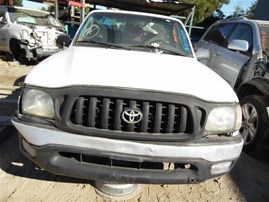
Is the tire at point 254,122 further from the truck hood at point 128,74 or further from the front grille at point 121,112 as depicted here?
the front grille at point 121,112

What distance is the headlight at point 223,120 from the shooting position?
8.01 feet

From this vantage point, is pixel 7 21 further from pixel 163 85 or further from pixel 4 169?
pixel 163 85

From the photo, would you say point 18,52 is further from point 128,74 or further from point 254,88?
point 128,74

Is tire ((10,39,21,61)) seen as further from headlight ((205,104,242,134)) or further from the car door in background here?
headlight ((205,104,242,134))

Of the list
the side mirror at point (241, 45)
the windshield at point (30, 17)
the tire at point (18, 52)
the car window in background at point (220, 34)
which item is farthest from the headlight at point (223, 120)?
the windshield at point (30, 17)

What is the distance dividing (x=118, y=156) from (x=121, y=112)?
A: 1.06 ft

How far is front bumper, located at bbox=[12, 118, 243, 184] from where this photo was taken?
2.29 meters

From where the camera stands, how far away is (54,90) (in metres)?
2.35

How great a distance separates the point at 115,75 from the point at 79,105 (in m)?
0.39

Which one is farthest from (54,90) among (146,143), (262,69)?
(262,69)

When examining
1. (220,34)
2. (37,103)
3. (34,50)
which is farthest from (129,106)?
(34,50)

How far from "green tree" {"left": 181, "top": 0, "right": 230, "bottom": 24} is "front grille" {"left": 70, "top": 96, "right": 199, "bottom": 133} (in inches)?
1174

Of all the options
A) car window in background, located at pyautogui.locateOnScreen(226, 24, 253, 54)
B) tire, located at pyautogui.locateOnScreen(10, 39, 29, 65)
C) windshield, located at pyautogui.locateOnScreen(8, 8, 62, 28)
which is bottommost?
tire, located at pyautogui.locateOnScreen(10, 39, 29, 65)

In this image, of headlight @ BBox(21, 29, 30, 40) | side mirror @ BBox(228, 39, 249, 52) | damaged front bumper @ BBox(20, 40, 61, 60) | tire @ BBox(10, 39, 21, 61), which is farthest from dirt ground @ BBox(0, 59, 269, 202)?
tire @ BBox(10, 39, 21, 61)
